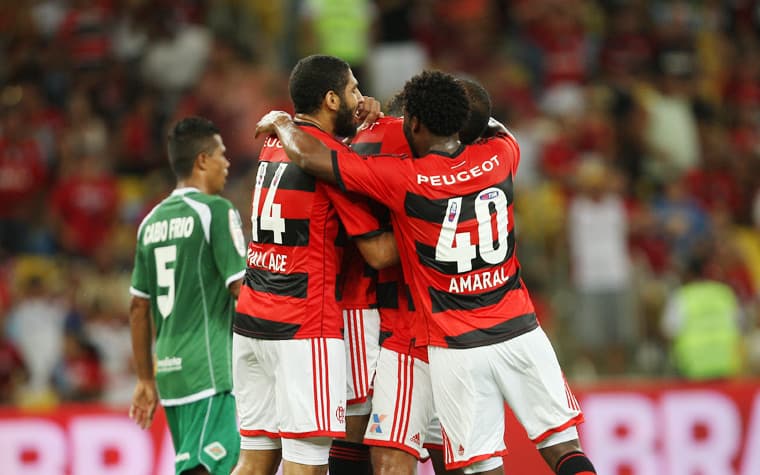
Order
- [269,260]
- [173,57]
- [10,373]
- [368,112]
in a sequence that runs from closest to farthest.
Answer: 1. [269,260]
2. [368,112]
3. [10,373]
4. [173,57]

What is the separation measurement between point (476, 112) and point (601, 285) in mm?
6633

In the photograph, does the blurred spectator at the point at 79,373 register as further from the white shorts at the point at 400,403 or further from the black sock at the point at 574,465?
the black sock at the point at 574,465

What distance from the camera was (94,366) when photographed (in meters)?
11.1

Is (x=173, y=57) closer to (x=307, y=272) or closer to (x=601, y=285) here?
(x=601, y=285)

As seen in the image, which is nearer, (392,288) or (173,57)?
(392,288)

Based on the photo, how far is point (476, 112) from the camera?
6.22 metres

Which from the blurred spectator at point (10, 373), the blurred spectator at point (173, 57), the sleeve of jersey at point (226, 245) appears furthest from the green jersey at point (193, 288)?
the blurred spectator at point (173, 57)

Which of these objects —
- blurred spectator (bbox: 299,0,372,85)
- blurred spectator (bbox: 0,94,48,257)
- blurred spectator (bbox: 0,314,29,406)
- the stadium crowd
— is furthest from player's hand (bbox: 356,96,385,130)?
blurred spectator (bbox: 0,94,48,257)

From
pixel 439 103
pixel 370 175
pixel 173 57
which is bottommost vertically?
pixel 370 175

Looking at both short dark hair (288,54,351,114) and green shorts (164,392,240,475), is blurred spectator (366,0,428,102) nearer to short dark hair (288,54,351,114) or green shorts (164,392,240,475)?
green shorts (164,392,240,475)

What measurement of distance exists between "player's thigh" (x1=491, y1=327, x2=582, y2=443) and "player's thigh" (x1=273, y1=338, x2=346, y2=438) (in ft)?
2.49

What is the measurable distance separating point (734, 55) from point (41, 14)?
8817mm

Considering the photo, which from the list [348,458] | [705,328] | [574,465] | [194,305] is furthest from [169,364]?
[705,328]

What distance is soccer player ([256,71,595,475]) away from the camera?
5750mm
